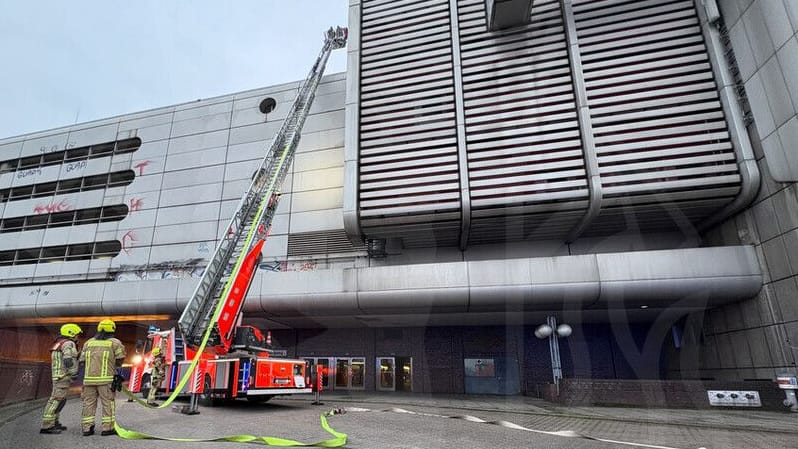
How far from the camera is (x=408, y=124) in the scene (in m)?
15.5

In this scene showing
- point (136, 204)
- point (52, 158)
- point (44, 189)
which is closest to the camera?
point (136, 204)

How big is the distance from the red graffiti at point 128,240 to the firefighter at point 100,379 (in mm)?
16597

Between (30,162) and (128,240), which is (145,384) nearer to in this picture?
(128,240)

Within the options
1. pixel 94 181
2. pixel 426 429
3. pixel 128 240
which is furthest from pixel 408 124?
pixel 94 181

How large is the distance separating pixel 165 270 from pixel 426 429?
17.0 metres

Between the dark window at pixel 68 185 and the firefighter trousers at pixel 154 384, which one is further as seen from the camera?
the dark window at pixel 68 185

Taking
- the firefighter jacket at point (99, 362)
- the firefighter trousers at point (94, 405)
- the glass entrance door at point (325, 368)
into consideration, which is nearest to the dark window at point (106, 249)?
the glass entrance door at point (325, 368)

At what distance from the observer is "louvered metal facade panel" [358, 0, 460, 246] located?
1441cm

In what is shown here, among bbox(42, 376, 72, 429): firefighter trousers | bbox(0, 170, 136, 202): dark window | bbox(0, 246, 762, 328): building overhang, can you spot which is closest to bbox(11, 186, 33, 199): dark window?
bbox(0, 170, 136, 202): dark window

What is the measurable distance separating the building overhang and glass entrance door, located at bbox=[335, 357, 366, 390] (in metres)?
2.57

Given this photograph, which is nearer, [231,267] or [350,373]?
[231,267]

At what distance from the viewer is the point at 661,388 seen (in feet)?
37.8

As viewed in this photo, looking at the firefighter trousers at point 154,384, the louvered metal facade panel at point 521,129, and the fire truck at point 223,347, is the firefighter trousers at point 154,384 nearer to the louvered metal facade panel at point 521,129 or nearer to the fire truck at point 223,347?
the fire truck at point 223,347

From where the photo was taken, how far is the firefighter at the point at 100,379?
5.50 metres
